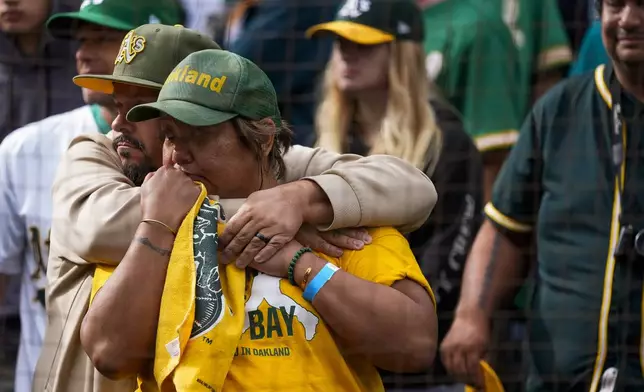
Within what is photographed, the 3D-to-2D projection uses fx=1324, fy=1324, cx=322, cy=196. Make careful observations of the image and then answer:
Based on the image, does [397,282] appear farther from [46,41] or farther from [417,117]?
[46,41]

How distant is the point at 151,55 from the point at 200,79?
268mm

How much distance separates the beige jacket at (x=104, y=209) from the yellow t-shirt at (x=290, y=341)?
0.13m

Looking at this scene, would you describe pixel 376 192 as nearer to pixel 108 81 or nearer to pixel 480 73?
pixel 108 81

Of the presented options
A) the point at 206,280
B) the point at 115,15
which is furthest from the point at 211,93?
the point at 115,15

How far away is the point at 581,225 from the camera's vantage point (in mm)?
3635

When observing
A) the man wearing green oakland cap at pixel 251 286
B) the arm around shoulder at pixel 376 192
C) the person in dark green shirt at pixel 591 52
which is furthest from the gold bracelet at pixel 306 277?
the person in dark green shirt at pixel 591 52

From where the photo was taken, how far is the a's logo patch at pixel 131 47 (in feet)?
9.18

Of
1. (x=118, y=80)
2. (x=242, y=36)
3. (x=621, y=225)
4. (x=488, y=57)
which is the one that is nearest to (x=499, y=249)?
(x=621, y=225)

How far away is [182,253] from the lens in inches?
97.6

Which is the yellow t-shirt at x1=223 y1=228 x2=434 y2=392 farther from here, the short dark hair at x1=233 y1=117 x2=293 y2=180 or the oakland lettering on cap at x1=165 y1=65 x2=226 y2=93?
the oakland lettering on cap at x1=165 y1=65 x2=226 y2=93

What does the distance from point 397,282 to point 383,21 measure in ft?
6.04

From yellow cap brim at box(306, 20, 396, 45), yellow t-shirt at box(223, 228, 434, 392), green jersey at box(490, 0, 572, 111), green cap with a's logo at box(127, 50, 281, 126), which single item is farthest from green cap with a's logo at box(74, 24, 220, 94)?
green jersey at box(490, 0, 572, 111)

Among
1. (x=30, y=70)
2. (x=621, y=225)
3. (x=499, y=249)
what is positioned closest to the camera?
(x=621, y=225)

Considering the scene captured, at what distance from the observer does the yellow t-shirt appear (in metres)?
2.48
